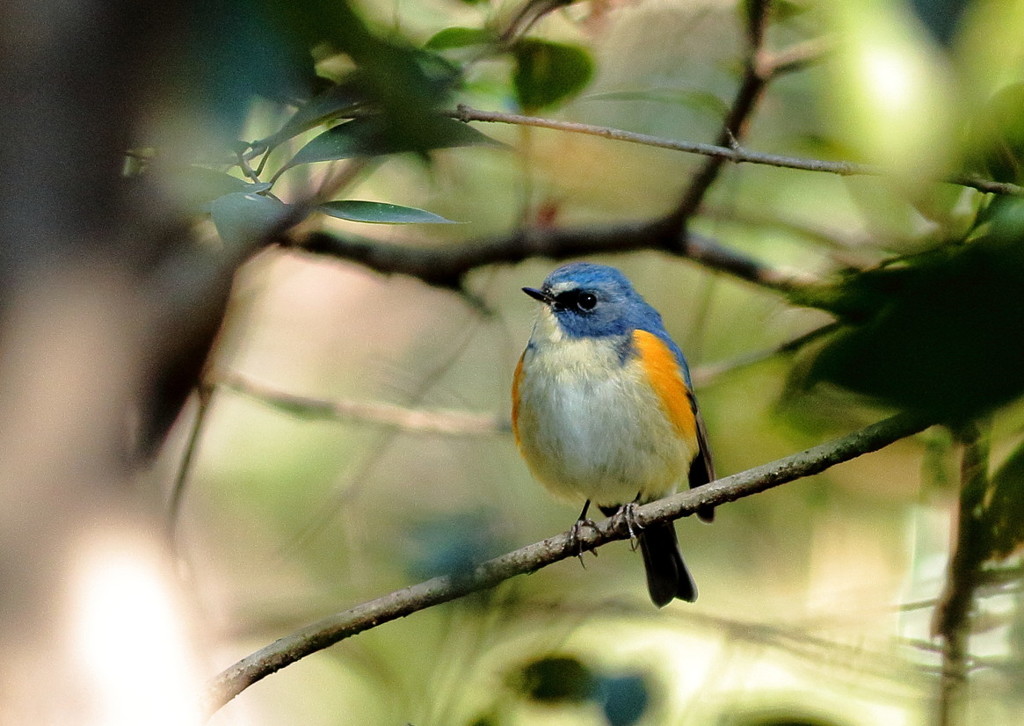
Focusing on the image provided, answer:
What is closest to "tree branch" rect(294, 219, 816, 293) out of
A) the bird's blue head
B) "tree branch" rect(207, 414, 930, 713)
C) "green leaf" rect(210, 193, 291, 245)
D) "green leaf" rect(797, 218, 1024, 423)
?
the bird's blue head

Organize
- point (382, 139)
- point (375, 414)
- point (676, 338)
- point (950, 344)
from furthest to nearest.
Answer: point (676, 338) < point (375, 414) < point (382, 139) < point (950, 344)

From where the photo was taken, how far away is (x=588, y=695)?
2.23 m

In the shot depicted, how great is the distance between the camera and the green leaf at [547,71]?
9.07 ft

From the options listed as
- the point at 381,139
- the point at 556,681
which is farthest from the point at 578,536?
the point at 381,139

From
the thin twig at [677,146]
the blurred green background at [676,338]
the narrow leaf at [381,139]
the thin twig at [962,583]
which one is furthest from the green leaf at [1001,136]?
the narrow leaf at [381,139]


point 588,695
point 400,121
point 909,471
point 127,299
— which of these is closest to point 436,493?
point 909,471

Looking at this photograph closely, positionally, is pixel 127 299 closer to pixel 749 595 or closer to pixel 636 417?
pixel 636 417

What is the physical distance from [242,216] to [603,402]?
7.73 ft

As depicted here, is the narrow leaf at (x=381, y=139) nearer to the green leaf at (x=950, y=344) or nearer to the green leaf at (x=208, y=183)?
the green leaf at (x=208, y=183)

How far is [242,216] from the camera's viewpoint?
1139 mm

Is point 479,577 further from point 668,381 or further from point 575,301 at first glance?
point 575,301

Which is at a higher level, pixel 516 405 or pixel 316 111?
pixel 316 111

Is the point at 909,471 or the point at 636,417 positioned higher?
the point at 909,471

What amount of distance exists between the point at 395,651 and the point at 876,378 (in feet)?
10.4
